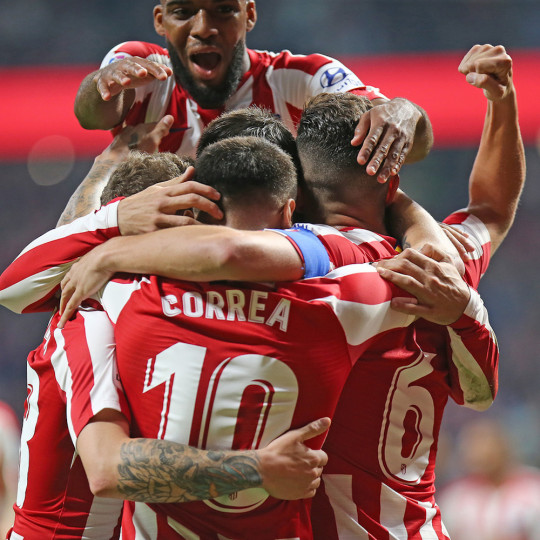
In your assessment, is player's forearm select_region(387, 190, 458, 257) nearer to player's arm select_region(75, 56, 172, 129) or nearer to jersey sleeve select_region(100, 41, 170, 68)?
player's arm select_region(75, 56, 172, 129)

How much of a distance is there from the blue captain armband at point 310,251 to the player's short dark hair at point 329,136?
1.00ft

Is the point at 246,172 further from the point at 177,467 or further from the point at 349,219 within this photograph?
the point at 177,467

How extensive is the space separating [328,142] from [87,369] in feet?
2.94

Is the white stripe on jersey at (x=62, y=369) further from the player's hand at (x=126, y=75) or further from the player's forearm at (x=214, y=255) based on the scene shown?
the player's hand at (x=126, y=75)

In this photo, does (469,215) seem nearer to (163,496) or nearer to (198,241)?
(198,241)

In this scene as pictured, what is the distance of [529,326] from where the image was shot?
32.6 feet

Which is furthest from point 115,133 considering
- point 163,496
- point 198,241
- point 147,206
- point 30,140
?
point 30,140

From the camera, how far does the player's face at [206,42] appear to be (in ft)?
11.0

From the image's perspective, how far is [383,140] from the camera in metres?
2.31

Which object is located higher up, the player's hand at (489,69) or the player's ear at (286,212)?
the player's hand at (489,69)

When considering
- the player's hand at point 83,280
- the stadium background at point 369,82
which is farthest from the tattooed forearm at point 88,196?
the stadium background at point 369,82

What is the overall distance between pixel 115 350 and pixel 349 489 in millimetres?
730

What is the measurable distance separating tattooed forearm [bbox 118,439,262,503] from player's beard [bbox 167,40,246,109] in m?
1.96

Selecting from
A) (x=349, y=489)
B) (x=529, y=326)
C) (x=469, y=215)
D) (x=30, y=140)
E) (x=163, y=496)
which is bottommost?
(x=529, y=326)
